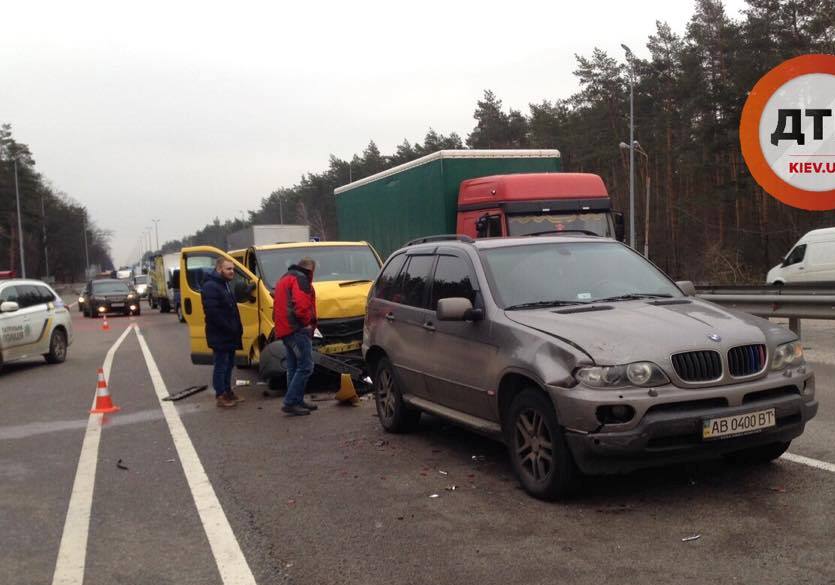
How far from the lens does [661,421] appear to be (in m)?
4.66

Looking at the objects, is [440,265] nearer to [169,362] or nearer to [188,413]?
[188,413]

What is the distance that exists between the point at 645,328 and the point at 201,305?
7.71 m

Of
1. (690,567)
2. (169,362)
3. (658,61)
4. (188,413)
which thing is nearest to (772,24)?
(658,61)

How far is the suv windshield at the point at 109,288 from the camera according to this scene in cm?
3350

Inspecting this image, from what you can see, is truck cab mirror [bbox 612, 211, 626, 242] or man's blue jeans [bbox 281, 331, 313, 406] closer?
man's blue jeans [bbox 281, 331, 313, 406]

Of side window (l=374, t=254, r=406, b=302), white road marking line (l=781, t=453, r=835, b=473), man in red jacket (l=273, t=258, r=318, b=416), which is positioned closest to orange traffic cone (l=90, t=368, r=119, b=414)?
man in red jacket (l=273, t=258, r=318, b=416)

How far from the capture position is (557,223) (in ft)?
43.7

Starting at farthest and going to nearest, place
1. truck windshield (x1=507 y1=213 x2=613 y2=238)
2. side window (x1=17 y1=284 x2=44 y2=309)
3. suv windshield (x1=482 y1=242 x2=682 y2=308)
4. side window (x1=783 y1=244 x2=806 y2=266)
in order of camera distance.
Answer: side window (x1=783 y1=244 x2=806 y2=266), side window (x1=17 y1=284 x2=44 y2=309), truck windshield (x1=507 y1=213 x2=613 y2=238), suv windshield (x1=482 y1=242 x2=682 y2=308)

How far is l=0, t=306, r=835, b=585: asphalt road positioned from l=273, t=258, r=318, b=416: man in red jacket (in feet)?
2.51

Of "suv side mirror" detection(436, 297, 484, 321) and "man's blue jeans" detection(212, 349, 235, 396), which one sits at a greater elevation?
"suv side mirror" detection(436, 297, 484, 321)

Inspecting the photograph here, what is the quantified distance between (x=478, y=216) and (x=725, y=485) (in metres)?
8.84

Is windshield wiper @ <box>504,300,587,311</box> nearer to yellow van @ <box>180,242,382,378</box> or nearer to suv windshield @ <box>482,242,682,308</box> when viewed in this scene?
suv windshield @ <box>482,242,682,308</box>

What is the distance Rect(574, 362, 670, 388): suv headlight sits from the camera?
475cm

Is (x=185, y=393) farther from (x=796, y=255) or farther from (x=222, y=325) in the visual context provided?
(x=796, y=255)
